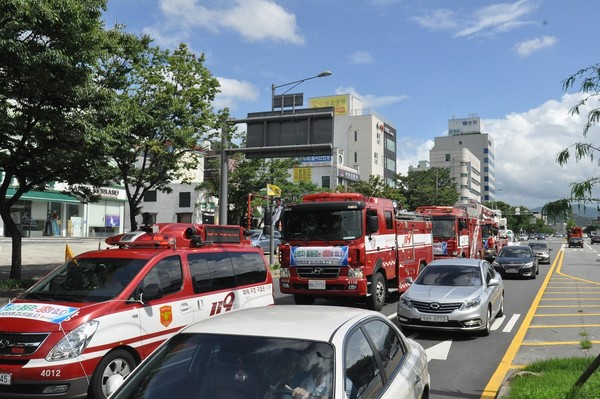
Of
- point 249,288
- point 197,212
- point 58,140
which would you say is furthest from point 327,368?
point 197,212

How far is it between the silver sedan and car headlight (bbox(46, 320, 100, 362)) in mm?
6005

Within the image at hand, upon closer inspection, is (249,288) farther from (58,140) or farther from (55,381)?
(58,140)

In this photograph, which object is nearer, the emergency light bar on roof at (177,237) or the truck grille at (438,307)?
the emergency light bar on roof at (177,237)

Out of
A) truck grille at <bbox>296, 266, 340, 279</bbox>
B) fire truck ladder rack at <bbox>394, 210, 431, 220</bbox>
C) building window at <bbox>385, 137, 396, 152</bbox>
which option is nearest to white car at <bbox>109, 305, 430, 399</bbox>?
truck grille at <bbox>296, 266, 340, 279</bbox>

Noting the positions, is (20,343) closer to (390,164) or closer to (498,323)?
(498,323)

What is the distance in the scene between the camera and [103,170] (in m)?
17.0

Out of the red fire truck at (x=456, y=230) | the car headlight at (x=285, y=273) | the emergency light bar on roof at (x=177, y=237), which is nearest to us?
the emergency light bar on roof at (x=177, y=237)

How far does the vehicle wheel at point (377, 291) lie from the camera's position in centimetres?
1234

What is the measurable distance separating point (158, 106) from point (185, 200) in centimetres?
3612

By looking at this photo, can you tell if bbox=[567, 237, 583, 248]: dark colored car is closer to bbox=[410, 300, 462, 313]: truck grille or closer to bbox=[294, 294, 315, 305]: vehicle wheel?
bbox=[294, 294, 315, 305]: vehicle wheel

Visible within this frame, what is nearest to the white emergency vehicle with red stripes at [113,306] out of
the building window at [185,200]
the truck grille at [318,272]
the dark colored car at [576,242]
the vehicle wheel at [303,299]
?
the truck grille at [318,272]

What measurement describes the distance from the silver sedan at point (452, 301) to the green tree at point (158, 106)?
948cm

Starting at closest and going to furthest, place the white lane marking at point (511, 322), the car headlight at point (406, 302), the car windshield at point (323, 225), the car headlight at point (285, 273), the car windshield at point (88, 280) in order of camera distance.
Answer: the car windshield at point (88, 280), the car headlight at point (406, 302), the white lane marking at point (511, 322), the car windshield at point (323, 225), the car headlight at point (285, 273)

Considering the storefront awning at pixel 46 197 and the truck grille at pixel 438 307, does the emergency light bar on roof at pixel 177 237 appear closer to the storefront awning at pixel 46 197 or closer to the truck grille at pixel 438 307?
the truck grille at pixel 438 307
